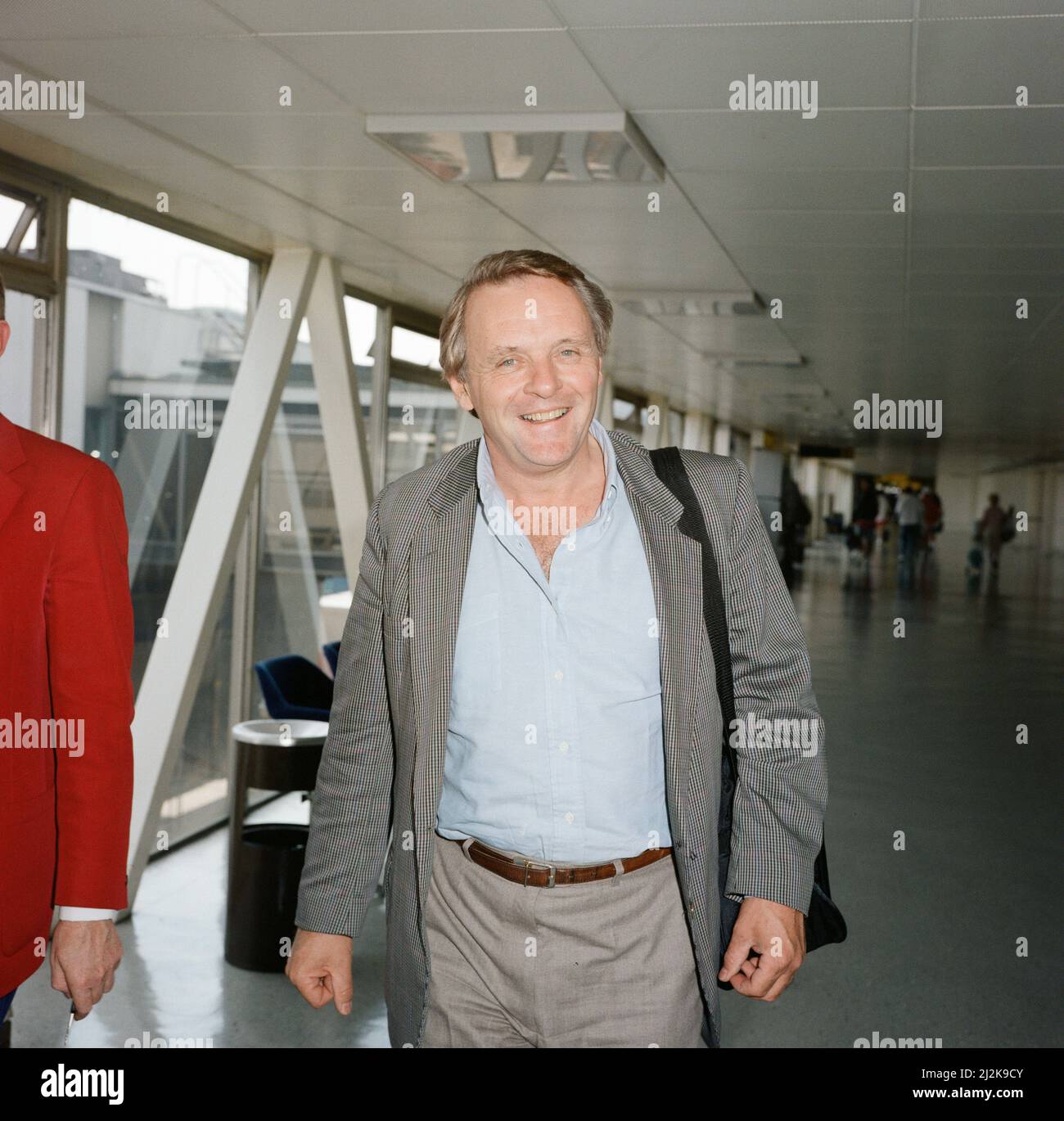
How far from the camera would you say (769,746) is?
1.92 m

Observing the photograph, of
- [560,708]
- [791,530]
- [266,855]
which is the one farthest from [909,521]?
[560,708]

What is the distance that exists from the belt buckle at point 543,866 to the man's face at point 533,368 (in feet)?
1.97

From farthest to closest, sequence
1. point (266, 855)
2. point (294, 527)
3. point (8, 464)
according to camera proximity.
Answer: point (294, 527), point (266, 855), point (8, 464)

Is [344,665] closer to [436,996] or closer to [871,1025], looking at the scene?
[436,996]

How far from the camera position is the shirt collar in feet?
6.55

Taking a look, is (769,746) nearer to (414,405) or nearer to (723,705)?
(723,705)

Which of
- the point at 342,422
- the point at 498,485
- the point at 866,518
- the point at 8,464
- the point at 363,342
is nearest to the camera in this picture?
the point at 8,464

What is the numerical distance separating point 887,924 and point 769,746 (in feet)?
10.4

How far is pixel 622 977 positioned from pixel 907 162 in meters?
3.49

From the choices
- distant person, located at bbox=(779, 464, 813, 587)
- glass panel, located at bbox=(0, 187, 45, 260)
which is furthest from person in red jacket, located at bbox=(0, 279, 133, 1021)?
distant person, located at bbox=(779, 464, 813, 587)

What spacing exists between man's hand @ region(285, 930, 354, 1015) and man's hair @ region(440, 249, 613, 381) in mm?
942

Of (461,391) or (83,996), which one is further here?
(461,391)
